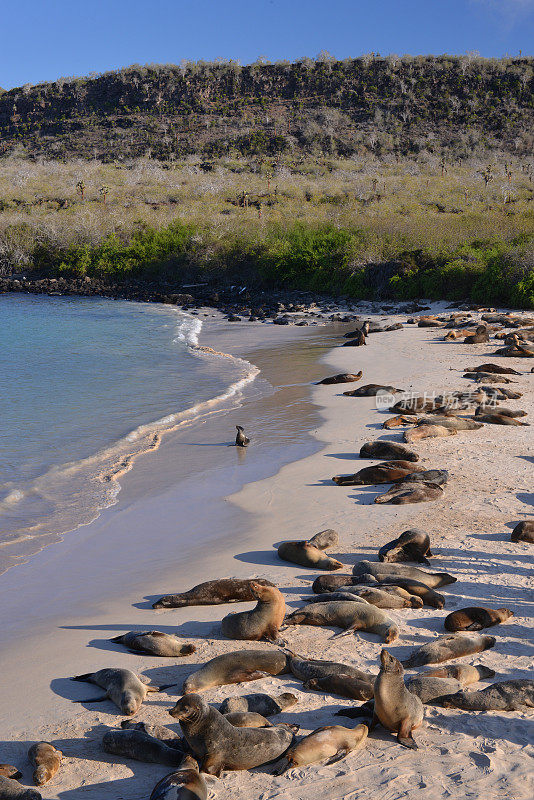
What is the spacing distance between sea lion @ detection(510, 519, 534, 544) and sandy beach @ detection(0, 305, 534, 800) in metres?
0.09

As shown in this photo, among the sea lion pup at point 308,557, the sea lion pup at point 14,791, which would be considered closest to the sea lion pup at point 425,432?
the sea lion pup at point 308,557

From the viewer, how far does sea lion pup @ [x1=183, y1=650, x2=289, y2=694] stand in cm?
445

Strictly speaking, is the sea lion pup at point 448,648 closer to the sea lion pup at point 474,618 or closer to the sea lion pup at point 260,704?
the sea lion pup at point 474,618

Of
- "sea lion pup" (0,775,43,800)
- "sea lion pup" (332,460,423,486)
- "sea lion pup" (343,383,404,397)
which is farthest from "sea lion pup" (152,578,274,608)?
"sea lion pup" (343,383,404,397)

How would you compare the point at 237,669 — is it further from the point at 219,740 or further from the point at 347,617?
the point at 347,617

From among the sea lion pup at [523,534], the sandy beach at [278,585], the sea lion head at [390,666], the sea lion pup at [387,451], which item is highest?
the sea lion pup at [387,451]

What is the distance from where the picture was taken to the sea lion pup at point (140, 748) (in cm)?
370

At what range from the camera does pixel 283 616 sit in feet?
17.2

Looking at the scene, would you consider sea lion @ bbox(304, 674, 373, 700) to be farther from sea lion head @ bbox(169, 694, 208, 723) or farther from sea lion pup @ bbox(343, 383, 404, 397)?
sea lion pup @ bbox(343, 383, 404, 397)

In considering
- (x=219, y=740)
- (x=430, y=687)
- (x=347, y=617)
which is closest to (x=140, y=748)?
(x=219, y=740)

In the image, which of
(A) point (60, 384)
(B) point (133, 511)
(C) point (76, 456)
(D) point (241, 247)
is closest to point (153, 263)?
(D) point (241, 247)

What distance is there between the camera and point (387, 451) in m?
9.70

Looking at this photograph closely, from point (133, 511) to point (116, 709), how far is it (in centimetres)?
412

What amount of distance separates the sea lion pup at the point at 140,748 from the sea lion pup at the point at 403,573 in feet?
8.66
